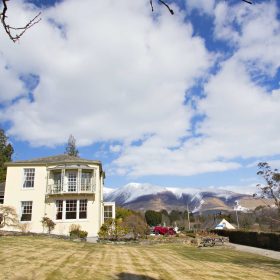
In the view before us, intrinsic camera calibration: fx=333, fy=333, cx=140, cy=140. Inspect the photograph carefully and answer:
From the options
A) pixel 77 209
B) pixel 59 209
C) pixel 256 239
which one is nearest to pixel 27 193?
pixel 59 209

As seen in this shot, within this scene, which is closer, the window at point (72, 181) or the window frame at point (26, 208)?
the window frame at point (26, 208)

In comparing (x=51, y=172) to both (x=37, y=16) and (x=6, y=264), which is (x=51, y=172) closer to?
(x=6, y=264)

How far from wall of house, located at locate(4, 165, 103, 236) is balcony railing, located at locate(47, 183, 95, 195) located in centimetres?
54

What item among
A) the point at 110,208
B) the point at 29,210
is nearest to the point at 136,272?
→ the point at 29,210

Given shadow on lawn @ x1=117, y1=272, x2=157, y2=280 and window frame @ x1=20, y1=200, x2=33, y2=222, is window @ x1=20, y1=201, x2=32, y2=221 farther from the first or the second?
shadow on lawn @ x1=117, y1=272, x2=157, y2=280

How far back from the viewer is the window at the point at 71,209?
3559 centimetres

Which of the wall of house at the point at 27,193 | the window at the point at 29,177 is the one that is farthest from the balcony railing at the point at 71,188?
the window at the point at 29,177

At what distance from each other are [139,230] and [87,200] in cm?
644

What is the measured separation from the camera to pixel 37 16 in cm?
327

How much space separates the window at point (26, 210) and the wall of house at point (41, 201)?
34 centimetres

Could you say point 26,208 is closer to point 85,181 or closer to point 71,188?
point 71,188

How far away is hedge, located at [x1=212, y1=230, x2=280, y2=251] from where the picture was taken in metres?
29.0

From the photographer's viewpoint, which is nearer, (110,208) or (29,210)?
(29,210)

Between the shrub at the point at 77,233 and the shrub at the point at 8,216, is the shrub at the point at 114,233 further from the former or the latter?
the shrub at the point at 8,216
